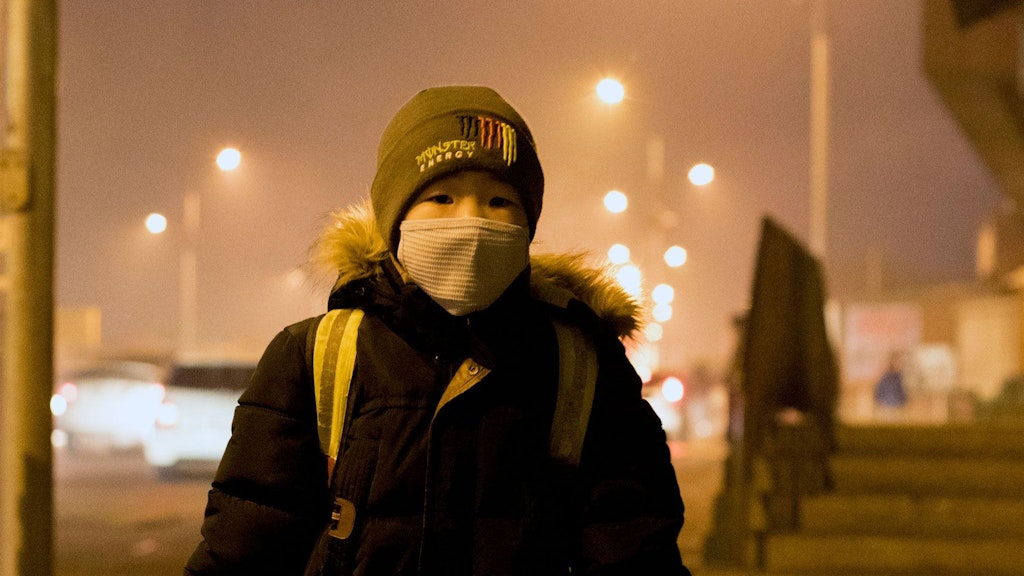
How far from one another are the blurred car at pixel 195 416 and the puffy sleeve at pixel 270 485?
12677 millimetres

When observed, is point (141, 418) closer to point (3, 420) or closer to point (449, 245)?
point (3, 420)

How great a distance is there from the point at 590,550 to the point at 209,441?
13.4 meters

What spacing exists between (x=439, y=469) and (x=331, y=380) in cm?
25

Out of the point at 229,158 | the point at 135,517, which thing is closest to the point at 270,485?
the point at 229,158

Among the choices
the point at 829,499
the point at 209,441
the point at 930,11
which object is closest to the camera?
the point at 829,499

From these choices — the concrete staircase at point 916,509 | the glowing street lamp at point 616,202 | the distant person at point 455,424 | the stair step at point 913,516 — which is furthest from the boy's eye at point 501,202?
the glowing street lamp at point 616,202

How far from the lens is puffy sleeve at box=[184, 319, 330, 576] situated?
2098 millimetres

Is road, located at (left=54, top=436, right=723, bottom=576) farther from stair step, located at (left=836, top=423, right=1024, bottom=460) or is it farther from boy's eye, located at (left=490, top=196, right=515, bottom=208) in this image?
boy's eye, located at (left=490, top=196, right=515, bottom=208)

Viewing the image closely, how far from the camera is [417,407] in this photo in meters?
2.11

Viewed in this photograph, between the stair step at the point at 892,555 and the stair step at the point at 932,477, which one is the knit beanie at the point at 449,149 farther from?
the stair step at the point at 932,477

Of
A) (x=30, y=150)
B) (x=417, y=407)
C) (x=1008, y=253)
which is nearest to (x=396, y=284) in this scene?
(x=417, y=407)

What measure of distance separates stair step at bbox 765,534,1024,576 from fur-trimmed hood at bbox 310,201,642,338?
21.7ft

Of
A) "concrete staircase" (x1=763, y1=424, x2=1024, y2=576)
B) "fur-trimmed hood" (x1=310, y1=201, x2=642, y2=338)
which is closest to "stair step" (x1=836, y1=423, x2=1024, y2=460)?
"concrete staircase" (x1=763, y1=424, x2=1024, y2=576)

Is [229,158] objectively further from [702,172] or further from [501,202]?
[702,172]
